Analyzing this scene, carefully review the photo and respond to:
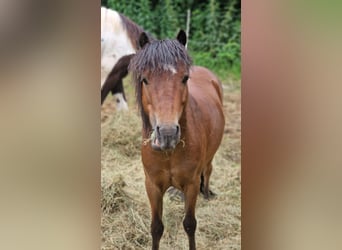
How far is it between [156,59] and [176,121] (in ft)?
0.77

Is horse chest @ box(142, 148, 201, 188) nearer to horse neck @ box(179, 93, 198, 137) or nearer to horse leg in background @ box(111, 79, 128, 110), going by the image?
horse neck @ box(179, 93, 198, 137)

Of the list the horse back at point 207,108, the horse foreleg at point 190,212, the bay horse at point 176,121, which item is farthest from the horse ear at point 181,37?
the horse foreleg at point 190,212

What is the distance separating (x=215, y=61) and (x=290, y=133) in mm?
383

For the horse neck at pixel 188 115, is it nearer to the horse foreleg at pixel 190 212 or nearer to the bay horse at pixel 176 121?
the bay horse at pixel 176 121

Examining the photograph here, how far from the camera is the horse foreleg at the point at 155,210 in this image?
67.7 inches

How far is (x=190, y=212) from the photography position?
172 centimetres

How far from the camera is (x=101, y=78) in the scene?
67.9 inches

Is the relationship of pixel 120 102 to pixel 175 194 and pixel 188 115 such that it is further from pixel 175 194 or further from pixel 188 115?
pixel 175 194

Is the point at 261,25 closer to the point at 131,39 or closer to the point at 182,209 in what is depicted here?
the point at 131,39

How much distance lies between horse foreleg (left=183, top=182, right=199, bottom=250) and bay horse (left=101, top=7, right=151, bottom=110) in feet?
1.46

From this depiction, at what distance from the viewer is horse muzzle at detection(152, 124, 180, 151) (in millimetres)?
1587

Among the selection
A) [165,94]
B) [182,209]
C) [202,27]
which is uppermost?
[202,27]

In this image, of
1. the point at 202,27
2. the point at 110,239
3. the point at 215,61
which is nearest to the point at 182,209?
the point at 110,239

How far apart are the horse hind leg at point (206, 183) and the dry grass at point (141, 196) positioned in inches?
0.6
